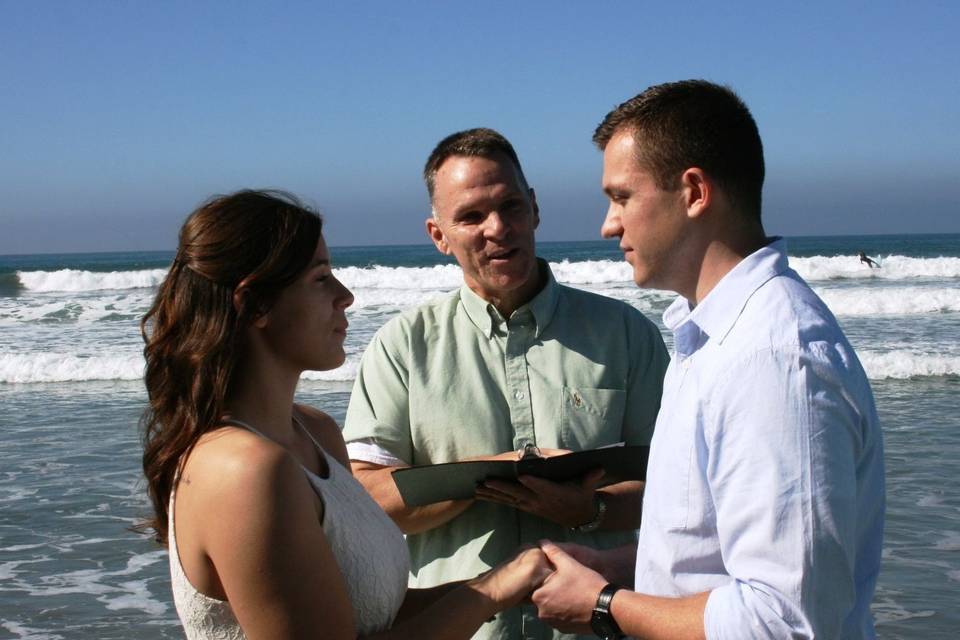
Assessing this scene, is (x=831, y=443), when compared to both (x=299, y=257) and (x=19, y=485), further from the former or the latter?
(x=19, y=485)

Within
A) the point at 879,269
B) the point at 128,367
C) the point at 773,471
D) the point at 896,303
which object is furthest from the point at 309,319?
the point at 879,269

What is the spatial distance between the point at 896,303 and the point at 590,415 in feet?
64.2

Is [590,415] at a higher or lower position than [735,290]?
lower

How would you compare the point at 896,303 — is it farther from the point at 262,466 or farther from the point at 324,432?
the point at 262,466

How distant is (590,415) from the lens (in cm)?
295

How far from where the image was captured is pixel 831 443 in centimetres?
168

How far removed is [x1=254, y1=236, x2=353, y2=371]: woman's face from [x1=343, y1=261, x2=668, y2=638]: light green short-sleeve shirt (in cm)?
→ 72

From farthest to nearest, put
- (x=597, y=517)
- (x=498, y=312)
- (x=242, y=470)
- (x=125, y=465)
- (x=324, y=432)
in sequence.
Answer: (x=125, y=465) < (x=498, y=312) < (x=597, y=517) < (x=324, y=432) < (x=242, y=470)

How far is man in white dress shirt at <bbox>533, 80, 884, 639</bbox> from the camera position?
169 centimetres

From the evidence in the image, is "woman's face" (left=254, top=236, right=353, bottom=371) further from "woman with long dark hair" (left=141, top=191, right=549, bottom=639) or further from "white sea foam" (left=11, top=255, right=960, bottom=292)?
"white sea foam" (left=11, top=255, right=960, bottom=292)

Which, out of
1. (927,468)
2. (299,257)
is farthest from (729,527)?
(927,468)

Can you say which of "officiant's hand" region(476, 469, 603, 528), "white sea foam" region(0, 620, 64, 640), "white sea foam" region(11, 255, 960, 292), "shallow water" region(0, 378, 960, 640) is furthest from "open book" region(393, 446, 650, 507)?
"white sea foam" region(11, 255, 960, 292)

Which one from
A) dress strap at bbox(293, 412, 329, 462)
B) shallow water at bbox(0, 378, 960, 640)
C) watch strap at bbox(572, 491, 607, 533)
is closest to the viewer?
dress strap at bbox(293, 412, 329, 462)

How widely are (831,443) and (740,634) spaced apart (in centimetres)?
37
